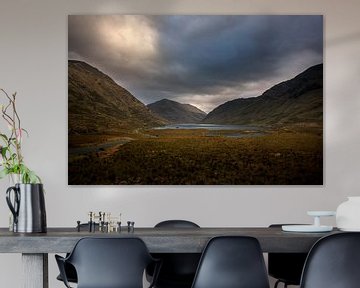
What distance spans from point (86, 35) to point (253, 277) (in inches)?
118

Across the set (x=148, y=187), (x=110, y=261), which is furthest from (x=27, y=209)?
(x=148, y=187)

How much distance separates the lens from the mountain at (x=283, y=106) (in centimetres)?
566

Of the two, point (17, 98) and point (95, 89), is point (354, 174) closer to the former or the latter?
point (95, 89)

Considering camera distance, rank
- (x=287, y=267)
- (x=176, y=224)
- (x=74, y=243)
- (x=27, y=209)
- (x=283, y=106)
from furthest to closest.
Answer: (x=283, y=106) → (x=176, y=224) → (x=287, y=267) → (x=27, y=209) → (x=74, y=243)

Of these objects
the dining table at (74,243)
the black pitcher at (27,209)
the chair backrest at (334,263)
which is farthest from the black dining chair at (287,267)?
the black pitcher at (27,209)

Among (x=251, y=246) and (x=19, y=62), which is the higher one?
(x=19, y=62)

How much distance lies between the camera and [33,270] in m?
3.38

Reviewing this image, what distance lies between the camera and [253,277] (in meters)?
3.35

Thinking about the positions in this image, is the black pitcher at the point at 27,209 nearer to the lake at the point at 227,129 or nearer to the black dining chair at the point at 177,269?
the black dining chair at the point at 177,269

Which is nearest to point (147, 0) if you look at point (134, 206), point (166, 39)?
point (166, 39)

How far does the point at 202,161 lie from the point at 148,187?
0.50m

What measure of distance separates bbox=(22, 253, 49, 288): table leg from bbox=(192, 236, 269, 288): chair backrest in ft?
2.57

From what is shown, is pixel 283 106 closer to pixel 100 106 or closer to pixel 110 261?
pixel 100 106

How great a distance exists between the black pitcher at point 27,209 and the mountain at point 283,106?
7.85ft
